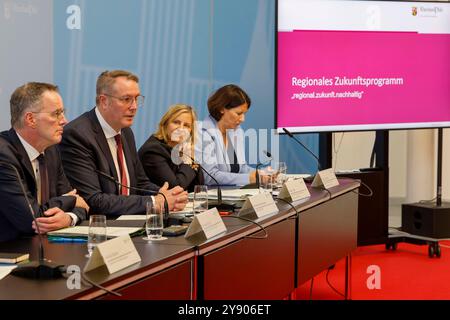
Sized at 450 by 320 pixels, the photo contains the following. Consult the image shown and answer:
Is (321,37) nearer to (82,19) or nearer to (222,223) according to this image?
(82,19)

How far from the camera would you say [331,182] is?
16.1ft

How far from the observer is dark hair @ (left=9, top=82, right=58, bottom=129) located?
3465 millimetres

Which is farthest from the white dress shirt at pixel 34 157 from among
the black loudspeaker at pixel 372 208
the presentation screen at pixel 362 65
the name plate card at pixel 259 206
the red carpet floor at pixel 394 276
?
the black loudspeaker at pixel 372 208

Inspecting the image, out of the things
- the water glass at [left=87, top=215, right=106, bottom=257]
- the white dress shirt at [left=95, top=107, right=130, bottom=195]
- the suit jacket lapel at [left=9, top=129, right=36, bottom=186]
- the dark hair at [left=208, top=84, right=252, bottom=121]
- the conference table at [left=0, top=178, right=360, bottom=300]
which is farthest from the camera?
the dark hair at [left=208, top=84, right=252, bottom=121]

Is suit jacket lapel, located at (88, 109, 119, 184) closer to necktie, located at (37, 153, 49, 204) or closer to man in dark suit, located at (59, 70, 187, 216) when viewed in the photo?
man in dark suit, located at (59, 70, 187, 216)

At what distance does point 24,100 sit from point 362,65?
10.7ft

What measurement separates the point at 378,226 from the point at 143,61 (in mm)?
2271

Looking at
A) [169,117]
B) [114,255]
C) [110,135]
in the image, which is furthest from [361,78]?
[114,255]

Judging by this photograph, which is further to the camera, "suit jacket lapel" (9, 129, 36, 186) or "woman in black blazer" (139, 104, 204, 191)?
"woman in black blazer" (139, 104, 204, 191)

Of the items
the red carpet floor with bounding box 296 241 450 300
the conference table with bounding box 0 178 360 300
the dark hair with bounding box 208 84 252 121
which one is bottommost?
the red carpet floor with bounding box 296 241 450 300

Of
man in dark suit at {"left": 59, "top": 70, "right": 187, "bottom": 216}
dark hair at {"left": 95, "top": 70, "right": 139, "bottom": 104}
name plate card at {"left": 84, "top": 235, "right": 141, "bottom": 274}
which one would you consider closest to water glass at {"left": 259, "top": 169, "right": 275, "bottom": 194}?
man in dark suit at {"left": 59, "top": 70, "right": 187, "bottom": 216}

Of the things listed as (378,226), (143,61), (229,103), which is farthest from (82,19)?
(378,226)

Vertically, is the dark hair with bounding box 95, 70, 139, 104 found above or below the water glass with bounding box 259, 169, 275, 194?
above

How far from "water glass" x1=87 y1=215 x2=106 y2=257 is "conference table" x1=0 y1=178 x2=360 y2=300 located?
0.06 metres
